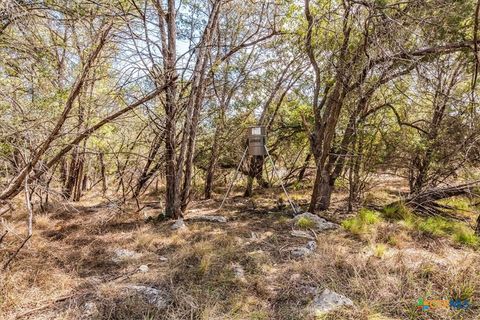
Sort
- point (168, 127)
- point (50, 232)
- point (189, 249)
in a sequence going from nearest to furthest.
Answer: point (189, 249) < point (50, 232) < point (168, 127)

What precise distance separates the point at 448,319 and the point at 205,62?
465 centimetres

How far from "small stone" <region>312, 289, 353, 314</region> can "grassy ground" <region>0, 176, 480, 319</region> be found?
0.06 metres

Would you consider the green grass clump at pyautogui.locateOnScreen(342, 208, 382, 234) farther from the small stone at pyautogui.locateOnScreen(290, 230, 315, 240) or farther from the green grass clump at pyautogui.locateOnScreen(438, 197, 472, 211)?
the green grass clump at pyautogui.locateOnScreen(438, 197, 472, 211)

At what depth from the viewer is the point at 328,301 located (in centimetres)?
247

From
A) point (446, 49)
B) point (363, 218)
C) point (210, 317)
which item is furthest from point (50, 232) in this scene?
point (446, 49)

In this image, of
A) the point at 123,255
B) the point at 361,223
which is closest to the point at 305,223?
the point at 361,223

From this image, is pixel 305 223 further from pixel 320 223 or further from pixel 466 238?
pixel 466 238

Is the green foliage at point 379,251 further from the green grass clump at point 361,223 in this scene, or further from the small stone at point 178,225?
the small stone at point 178,225

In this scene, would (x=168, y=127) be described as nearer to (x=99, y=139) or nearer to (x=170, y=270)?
(x=99, y=139)

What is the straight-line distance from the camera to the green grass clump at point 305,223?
4.66 metres

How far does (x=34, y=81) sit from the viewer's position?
3.96 meters

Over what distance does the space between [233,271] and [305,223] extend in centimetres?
196

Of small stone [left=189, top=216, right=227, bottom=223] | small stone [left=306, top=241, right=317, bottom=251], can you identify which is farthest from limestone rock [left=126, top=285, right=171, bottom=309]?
small stone [left=189, top=216, right=227, bottom=223]

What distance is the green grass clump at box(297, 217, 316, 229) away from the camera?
15.3 feet
